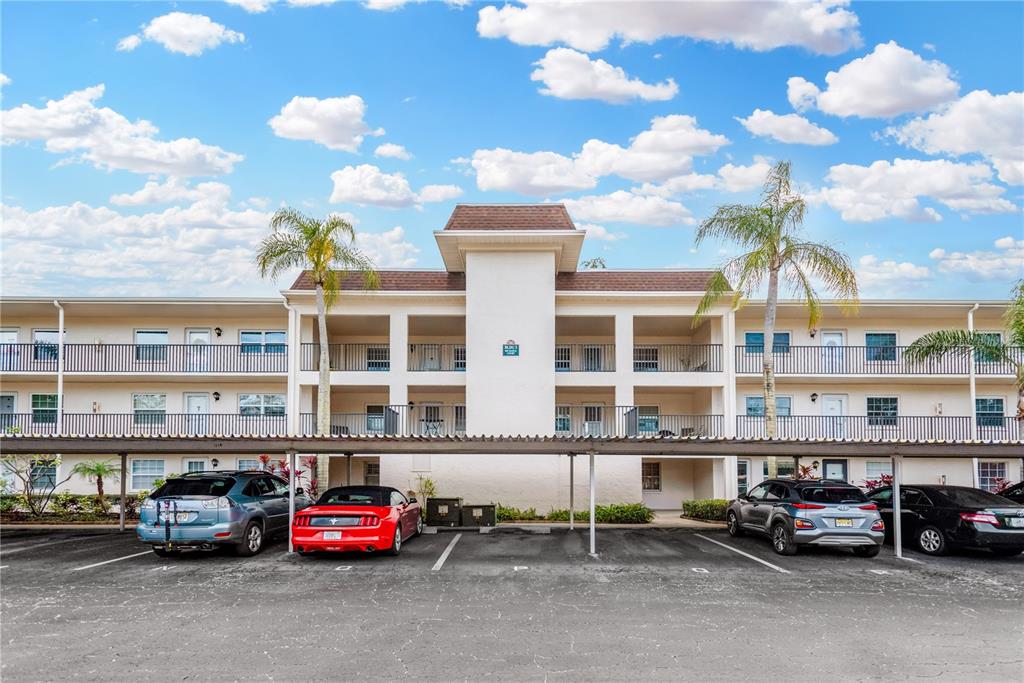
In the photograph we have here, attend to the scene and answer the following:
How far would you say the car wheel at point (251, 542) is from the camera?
1422 cm

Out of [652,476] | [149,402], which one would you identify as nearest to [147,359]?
[149,402]

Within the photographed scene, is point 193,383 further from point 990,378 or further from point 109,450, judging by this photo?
point 990,378

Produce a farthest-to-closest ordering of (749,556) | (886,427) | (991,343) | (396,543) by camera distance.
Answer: (886,427) < (991,343) < (749,556) < (396,543)

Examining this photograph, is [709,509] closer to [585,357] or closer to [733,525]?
[733,525]

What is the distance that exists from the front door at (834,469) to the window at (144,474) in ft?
72.0

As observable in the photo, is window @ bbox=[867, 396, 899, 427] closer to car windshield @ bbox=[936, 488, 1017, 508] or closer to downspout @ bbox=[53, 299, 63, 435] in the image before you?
car windshield @ bbox=[936, 488, 1017, 508]

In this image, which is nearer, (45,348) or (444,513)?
(444,513)

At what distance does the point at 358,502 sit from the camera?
14305 mm

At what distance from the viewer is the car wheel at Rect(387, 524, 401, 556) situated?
14262 millimetres

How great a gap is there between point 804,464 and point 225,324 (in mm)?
20367

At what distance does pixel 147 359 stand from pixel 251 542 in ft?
44.1

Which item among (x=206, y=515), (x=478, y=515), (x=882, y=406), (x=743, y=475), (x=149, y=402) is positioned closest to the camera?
(x=206, y=515)

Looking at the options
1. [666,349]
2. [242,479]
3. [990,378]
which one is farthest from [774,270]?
[242,479]

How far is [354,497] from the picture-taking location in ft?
47.3
